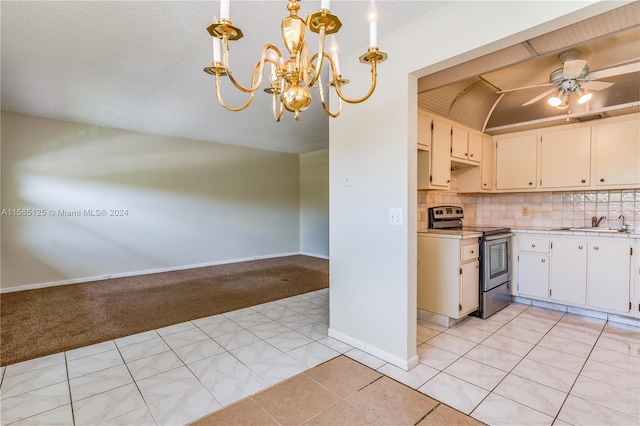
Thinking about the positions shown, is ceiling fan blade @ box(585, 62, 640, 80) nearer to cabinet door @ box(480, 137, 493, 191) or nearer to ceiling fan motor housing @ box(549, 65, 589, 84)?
ceiling fan motor housing @ box(549, 65, 589, 84)

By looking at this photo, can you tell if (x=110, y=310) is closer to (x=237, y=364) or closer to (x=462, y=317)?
(x=237, y=364)

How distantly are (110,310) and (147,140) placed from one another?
3.02 m

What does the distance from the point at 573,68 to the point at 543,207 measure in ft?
6.25

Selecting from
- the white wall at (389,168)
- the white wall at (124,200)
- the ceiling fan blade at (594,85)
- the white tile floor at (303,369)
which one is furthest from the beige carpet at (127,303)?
the ceiling fan blade at (594,85)

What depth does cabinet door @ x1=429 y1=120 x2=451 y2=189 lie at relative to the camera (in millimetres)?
3078

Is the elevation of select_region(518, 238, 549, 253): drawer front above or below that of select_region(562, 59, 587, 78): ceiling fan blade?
below

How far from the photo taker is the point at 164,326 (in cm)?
293

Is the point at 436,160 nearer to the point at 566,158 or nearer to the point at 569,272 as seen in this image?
the point at 566,158

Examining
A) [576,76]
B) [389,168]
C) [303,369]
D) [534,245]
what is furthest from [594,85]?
[303,369]

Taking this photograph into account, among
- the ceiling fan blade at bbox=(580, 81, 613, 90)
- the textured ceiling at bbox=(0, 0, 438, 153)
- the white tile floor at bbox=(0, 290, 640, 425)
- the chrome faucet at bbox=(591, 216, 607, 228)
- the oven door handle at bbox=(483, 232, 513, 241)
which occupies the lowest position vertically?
the white tile floor at bbox=(0, 290, 640, 425)

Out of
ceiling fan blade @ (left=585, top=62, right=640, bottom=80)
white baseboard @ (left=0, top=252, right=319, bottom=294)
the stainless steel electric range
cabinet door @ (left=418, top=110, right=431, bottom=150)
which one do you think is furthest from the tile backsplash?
white baseboard @ (left=0, top=252, right=319, bottom=294)

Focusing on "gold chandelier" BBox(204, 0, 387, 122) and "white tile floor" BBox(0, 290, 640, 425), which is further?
"white tile floor" BBox(0, 290, 640, 425)

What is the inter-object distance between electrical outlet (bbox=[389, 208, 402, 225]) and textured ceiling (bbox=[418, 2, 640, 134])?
1124mm

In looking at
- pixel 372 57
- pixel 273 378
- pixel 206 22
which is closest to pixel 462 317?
pixel 273 378
